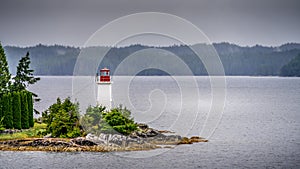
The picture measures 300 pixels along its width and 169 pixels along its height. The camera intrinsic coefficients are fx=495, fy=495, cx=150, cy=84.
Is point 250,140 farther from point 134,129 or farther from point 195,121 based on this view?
point 195,121

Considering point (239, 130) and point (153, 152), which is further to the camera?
point (239, 130)

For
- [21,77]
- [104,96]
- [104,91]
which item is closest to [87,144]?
[104,96]

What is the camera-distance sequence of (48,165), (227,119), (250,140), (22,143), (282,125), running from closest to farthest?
(48,165), (22,143), (250,140), (282,125), (227,119)

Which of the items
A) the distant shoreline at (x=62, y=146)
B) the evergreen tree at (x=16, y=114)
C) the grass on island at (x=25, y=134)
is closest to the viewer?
the distant shoreline at (x=62, y=146)

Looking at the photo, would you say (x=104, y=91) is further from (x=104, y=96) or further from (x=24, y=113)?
(x=24, y=113)

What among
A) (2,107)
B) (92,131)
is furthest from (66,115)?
(2,107)

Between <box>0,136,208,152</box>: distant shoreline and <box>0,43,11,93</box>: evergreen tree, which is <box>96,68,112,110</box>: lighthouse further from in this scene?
<box>0,43,11,93</box>: evergreen tree

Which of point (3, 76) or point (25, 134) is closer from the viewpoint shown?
point (25, 134)

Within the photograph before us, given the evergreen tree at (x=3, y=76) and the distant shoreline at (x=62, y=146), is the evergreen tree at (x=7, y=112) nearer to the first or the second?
the evergreen tree at (x=3, y=76)

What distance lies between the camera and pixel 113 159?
3684 cm

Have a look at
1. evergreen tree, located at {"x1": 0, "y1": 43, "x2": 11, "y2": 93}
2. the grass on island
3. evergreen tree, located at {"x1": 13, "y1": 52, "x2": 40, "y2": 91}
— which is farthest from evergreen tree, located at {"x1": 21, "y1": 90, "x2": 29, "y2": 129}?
evergreen tree, located at {"x1": 13, "y1": 52, "x2": 40, "y2": 91}

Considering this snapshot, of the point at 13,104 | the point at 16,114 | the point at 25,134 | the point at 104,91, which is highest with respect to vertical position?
the point at 104,91

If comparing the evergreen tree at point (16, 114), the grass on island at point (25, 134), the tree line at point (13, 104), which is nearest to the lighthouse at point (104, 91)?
the grass on island at point (25, 134)

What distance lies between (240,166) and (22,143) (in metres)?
16.8
